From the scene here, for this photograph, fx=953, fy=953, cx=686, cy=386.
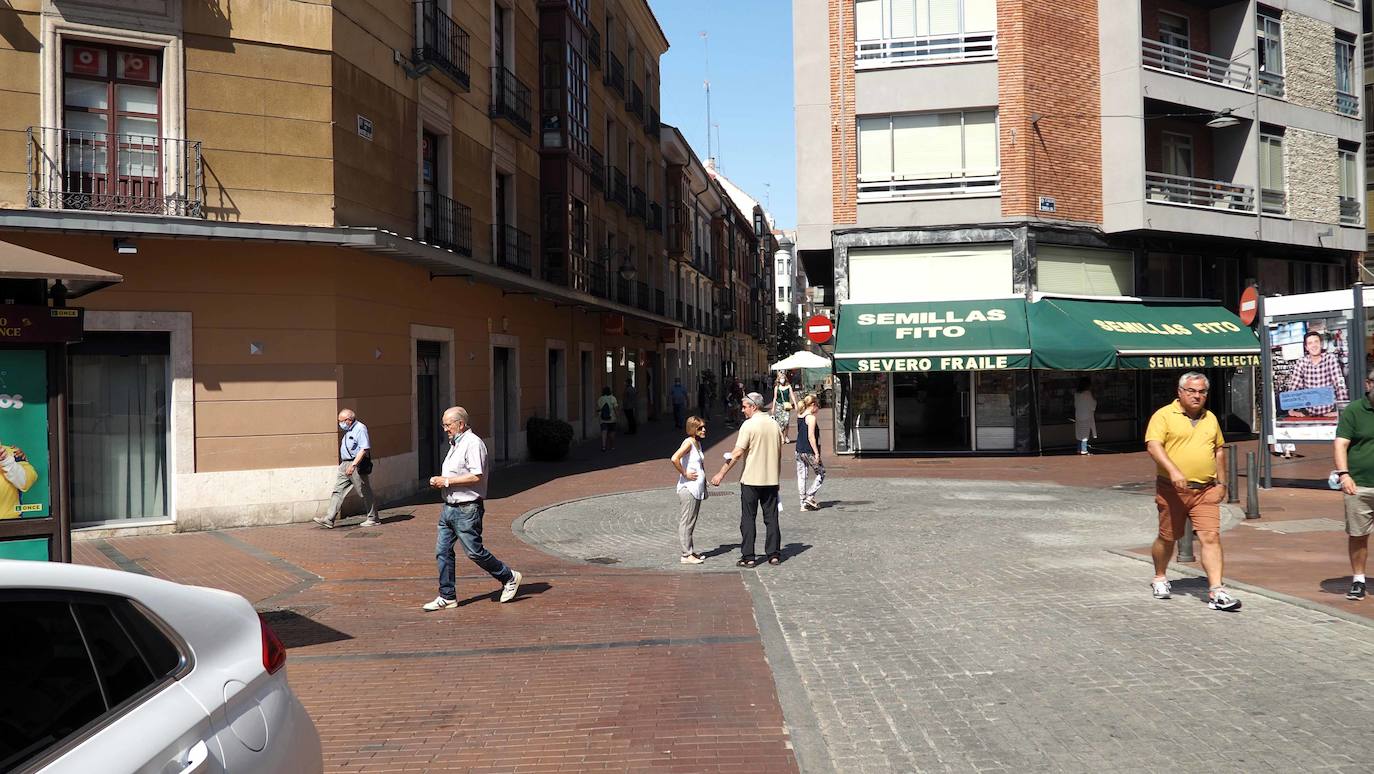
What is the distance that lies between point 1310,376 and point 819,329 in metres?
9.13

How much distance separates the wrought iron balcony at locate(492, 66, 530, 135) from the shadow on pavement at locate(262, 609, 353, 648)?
46.1ft

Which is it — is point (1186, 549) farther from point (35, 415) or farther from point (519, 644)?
point (35, 415)

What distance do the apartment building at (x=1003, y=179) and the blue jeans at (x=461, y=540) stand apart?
1323 cm

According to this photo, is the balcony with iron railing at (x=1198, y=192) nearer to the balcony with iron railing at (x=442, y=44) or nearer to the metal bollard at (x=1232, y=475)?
the metal bollard at (x=1232, y=475)

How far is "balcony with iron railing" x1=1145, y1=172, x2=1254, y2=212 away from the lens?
22.6 metres

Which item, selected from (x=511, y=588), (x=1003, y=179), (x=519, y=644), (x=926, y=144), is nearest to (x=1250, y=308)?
(x=1003, y=179)

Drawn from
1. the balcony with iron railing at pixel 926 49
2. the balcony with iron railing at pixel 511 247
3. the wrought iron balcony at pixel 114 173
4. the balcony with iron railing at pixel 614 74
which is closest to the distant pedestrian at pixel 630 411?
the balcony with iron railing at pixel 511 247

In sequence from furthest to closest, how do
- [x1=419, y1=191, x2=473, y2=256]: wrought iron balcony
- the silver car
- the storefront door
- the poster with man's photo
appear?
the storefront door < [x1=419, y1=191, x2=473, y2=256]: wrought iron balcony < the poster with man's photo < the silver car

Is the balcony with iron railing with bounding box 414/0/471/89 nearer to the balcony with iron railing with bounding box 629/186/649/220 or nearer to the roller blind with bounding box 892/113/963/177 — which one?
the roller blind with bounding box 892/113/963/177

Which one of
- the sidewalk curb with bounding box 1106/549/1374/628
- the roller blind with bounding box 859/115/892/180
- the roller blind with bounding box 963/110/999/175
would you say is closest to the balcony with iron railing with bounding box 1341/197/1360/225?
the roller blind with bounding box 963/110/999/175

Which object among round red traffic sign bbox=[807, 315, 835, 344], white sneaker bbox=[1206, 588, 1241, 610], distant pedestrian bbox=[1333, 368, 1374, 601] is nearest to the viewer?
white sneaker bbox=[1206, 588, 1241, 610]

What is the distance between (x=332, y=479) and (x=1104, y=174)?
59.6 ft

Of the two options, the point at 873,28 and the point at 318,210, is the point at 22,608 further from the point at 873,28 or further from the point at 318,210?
the point at 873,28

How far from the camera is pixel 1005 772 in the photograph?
4.32 meters
